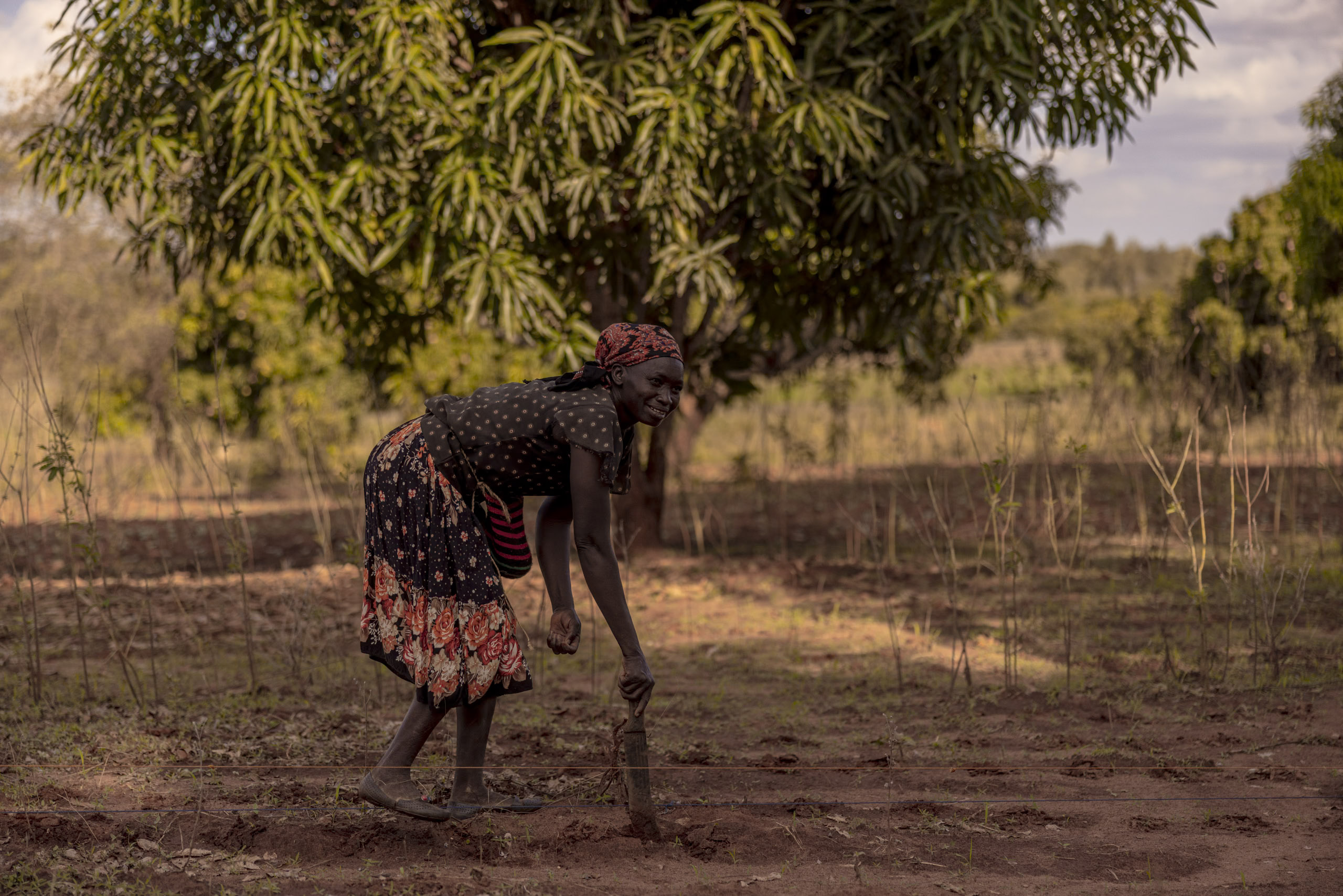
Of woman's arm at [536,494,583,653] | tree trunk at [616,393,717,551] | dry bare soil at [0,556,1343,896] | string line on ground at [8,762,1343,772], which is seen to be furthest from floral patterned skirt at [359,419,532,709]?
tree trunk at [616,393,717,551]

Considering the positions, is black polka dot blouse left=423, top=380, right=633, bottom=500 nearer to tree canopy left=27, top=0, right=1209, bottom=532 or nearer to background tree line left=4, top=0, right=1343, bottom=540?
background tree line left=4, top=0, right=1343, bottom=540

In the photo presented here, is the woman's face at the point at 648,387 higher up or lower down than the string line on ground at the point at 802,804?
higher up

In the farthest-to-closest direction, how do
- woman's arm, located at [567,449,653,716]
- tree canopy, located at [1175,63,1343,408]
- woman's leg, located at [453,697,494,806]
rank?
tree canopy, located at [1175,63,1343,408] < woman's leg, located at [453,697,494,806] < woman's arm, located at [567,449,653,716]

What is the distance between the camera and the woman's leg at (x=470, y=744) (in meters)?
2.96

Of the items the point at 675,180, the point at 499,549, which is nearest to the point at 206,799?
the point at 499,549

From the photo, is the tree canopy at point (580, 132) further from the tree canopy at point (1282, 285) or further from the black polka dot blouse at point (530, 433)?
the black polka dot blouse at point (530, 433)

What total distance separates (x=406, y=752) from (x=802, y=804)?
1099 mm

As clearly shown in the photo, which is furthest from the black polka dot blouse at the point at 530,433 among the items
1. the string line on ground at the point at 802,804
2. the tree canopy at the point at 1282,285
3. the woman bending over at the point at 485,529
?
the tree canopy at the point at 1282,285

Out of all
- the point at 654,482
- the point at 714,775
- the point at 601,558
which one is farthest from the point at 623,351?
the point at 654,482

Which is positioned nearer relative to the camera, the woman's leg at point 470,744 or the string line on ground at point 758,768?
the woman's leg at point 470,744

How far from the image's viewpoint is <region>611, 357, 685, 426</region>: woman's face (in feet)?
8.91

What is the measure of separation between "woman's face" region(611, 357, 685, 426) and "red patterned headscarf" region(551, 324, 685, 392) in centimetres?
1

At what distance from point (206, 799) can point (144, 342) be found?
1146 centimetres

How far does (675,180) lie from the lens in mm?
5609
